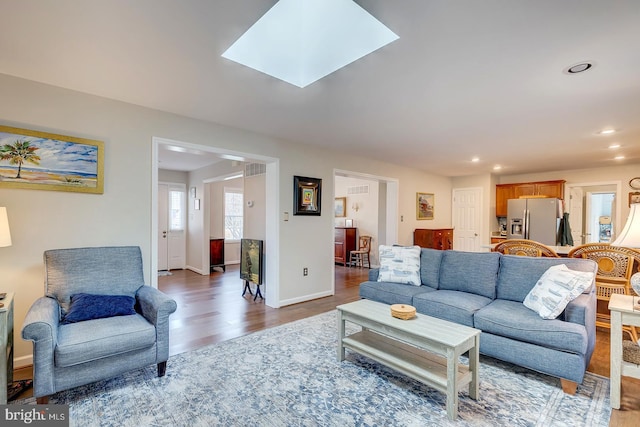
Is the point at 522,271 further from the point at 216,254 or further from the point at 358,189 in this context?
the point at 216,254

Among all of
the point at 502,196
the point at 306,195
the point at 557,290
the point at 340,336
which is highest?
the point at 502,196

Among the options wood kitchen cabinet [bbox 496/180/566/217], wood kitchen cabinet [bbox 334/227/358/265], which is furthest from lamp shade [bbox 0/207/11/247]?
wood kitchen cabinet [bbox 496/180/566/217]

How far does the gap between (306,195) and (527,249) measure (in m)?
2.90

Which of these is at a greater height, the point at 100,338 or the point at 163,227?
Result: the point at 163,227

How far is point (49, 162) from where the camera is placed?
2.58 metres

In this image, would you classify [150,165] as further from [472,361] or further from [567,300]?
[567,300]

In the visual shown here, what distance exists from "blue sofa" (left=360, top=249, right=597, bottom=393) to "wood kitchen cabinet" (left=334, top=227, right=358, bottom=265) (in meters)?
3.92

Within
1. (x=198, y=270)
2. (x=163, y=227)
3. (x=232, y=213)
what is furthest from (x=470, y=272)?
(x=163, y=227)

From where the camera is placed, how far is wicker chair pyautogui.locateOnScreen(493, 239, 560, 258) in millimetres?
3319

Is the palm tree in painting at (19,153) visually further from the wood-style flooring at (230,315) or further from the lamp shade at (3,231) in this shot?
the wood-style flooring at (230,315)

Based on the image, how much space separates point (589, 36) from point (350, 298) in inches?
155

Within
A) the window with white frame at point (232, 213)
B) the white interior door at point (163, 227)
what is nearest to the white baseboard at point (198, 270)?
the white interior door at point (163, 227)

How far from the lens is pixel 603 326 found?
128 inches

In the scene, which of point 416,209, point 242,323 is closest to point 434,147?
point 416,209
